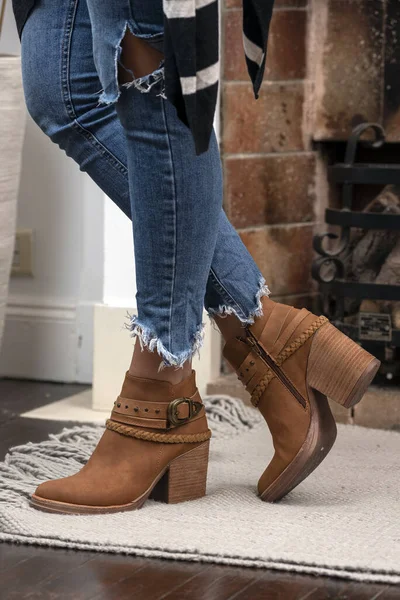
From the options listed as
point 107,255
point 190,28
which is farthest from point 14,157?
point 190,28

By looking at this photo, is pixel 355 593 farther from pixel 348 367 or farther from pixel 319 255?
pixel 319 255

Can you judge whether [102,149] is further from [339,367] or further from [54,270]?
[54,270]

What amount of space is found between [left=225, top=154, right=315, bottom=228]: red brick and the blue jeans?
25.1 inches

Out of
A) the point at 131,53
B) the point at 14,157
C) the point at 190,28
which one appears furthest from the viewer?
the point at 14,157

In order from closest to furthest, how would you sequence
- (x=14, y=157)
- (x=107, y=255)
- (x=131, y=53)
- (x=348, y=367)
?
(x=131, y=53) → (x=348, y=367) → (x=14, y=157) → (x=107, y=255)

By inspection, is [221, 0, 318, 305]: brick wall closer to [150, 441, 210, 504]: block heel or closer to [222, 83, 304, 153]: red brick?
[222, 83, 304, 153]: red brick

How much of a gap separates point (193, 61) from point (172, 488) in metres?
0.56

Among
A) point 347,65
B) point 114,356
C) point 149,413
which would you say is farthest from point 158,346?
point 347,65

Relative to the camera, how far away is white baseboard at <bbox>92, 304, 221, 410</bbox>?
2045 millimetres

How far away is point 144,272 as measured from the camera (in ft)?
4.17

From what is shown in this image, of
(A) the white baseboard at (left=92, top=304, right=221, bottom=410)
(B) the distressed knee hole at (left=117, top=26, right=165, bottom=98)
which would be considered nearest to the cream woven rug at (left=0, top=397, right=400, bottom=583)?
(A) the white baseboard at (left=92, top=304, right=221, bottom=410)

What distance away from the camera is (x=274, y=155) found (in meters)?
2.11

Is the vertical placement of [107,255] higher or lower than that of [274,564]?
higher

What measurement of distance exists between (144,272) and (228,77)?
846 millimetres
